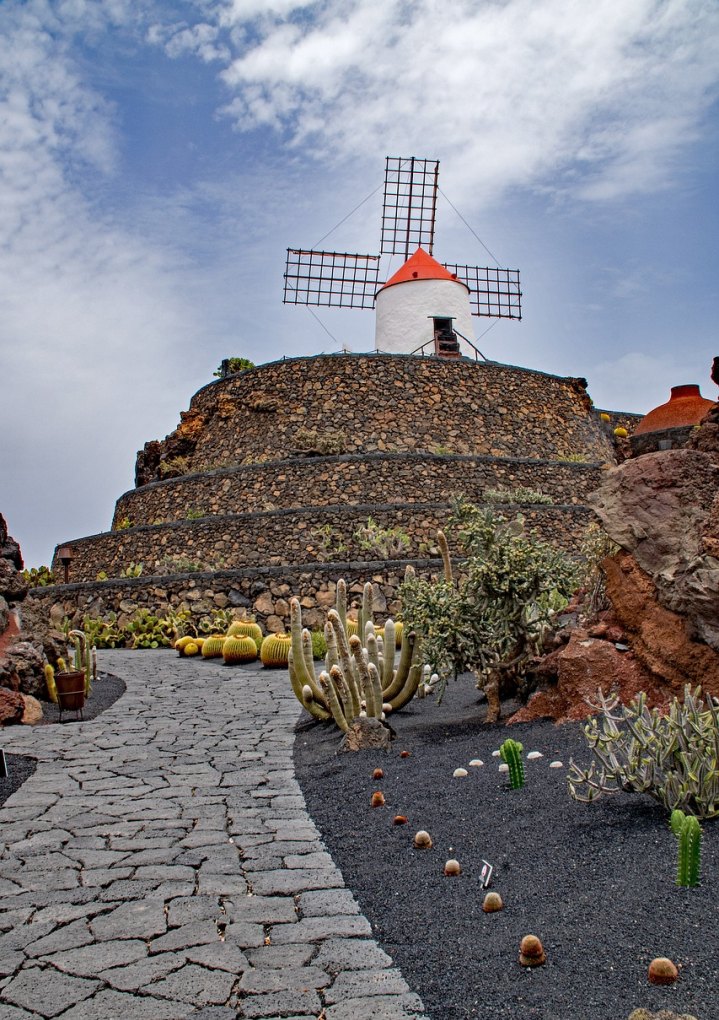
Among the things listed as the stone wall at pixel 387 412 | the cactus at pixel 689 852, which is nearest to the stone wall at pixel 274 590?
the stone wall at pixel 387 412

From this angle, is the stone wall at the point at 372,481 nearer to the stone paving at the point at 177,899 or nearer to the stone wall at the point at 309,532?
the stone wall at the point at 309,532

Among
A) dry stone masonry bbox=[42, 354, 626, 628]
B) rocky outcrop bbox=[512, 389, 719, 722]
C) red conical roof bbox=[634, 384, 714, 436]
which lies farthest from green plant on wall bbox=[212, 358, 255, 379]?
rocky outcrop bbox=[512, 389, 719, 722]

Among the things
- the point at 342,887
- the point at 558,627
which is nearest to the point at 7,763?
the point at 342,887

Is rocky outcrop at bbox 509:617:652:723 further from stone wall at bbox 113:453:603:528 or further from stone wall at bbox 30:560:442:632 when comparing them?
stone wall at bbox 113:453:603:528

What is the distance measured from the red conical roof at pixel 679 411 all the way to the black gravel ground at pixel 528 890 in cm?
1953

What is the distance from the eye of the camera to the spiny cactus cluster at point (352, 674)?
6750 mm

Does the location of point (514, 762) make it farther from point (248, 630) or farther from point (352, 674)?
point (248, 630)

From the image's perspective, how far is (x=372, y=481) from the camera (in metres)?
18.4

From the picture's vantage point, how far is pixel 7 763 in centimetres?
629

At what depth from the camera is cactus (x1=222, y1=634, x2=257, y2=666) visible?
13430mm

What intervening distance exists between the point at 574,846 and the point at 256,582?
12566 millimetres

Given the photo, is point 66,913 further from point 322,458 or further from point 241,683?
point 322,458

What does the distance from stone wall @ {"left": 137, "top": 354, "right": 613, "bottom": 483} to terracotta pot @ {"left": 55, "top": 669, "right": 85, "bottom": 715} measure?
12.1 metres

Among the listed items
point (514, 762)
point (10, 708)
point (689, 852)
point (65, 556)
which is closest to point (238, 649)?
point (10, 708)
